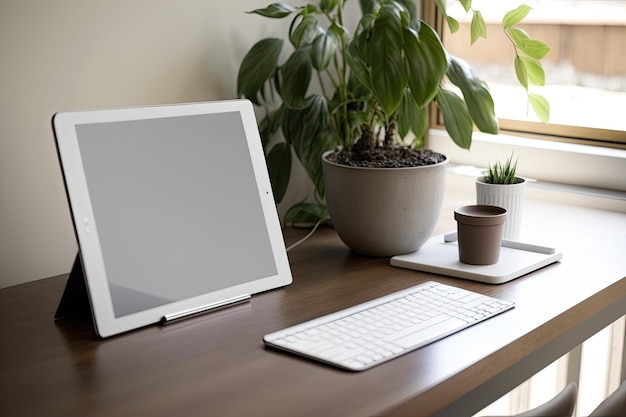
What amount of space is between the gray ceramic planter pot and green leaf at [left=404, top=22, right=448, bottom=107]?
0.52 feet

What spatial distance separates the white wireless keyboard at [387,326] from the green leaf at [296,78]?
475 millimetres

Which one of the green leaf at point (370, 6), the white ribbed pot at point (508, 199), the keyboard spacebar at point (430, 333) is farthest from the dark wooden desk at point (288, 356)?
the green leaf at point (370, 6)

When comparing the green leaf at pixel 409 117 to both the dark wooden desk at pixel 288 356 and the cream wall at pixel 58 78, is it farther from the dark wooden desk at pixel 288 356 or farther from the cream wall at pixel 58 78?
the cream wall at pixel 58 78

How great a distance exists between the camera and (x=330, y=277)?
55.4 inches

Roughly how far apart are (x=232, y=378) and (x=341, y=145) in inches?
31.5

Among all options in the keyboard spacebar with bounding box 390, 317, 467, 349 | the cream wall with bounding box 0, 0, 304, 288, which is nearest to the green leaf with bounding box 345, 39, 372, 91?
the cream wall with bounding box 0, 0, 304, 288

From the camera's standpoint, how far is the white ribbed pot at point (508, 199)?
152 centimetres

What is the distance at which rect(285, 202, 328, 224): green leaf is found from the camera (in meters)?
1.74

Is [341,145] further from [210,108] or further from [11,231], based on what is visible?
[11,231]

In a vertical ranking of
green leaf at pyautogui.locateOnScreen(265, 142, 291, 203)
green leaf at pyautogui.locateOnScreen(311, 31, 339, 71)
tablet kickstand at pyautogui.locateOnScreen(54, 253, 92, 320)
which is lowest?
tablet kickstand at pyautogui.locateOnScreen(54, 253, 92, 320)

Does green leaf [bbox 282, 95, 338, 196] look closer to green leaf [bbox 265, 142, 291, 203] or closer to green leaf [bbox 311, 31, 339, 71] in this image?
green leaf [bbox 265, 142, 291, 203]

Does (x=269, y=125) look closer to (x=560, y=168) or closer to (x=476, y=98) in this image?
(x=476, y=98)

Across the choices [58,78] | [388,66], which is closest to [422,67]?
[388,66]

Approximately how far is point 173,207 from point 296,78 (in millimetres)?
444
